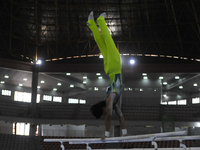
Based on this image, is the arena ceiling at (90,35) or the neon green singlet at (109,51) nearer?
the neon green singlet at (109,51)

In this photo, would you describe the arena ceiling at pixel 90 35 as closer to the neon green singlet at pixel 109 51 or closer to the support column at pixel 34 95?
the support column at pixel 34 95

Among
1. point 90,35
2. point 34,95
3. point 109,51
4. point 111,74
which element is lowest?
point 111,74

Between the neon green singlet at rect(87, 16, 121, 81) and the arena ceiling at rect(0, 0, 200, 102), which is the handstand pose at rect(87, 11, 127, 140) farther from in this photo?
the arena ceiling at rect(0, 0, 200, 102)

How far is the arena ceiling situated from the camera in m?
28.5

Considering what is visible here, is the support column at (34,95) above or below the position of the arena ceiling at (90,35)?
below

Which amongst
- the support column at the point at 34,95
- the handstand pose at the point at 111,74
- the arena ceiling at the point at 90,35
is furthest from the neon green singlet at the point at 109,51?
the support column at the point at 34,95

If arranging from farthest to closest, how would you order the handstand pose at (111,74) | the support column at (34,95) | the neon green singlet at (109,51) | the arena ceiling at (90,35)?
the support column at (34,95), the arena ceiling at (90,35), the neon green singlet at (109,51), the handstand pose at (111,74)

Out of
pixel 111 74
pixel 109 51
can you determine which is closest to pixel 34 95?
pixel 111 74

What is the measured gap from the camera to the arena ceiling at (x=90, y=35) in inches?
1124

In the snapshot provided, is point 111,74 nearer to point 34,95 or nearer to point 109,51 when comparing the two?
point 109,51

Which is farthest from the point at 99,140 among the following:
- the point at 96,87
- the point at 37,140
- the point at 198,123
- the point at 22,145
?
the point at 96,87

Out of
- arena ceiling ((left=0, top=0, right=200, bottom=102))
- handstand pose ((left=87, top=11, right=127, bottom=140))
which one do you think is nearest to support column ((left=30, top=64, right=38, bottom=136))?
arena ceiling ((left=0, top=0, right=200, bottom=102))

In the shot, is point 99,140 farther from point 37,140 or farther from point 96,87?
point 96,87

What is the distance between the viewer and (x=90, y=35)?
105 feet
